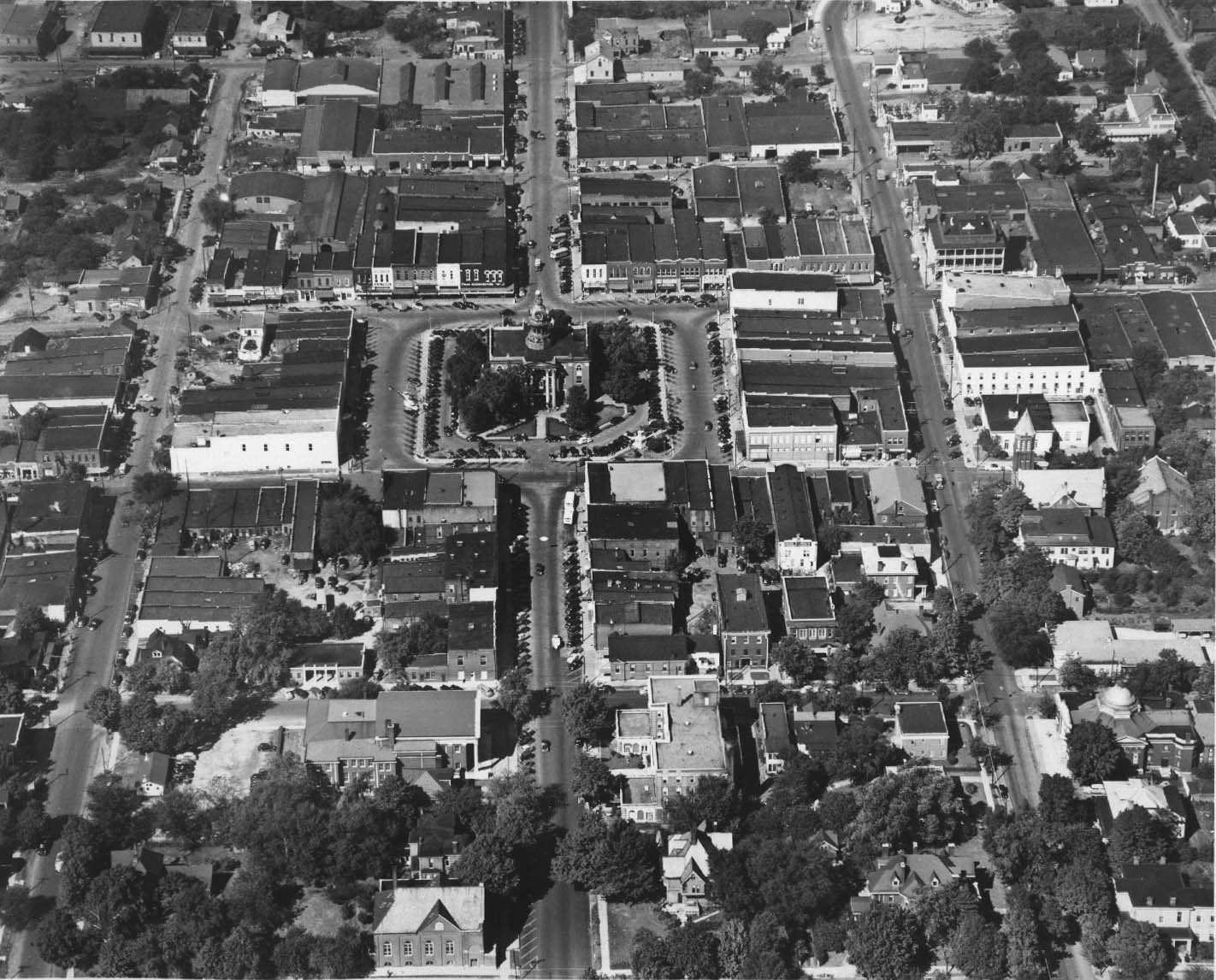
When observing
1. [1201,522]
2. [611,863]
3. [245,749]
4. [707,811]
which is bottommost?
[611,863]

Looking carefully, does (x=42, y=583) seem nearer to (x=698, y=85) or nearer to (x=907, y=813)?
(x=907, y=813)

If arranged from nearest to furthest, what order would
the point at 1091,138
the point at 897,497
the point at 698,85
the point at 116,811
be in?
1. the point at 116,811
2. the point at 897,497
3. the point at 1091,138
4. the point at 698,85

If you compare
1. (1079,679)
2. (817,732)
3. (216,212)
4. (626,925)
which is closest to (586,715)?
(817,732)

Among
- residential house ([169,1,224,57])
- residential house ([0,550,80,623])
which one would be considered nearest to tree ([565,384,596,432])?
residential house ([0,550,80,623])

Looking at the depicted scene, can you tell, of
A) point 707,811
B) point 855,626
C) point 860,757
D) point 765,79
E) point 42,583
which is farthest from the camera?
point 765,79

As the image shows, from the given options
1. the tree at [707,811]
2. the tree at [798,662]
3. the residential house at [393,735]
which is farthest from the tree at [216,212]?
the tree at [707,811]

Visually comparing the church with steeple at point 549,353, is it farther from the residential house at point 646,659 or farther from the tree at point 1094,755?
the tree at point 1094,755

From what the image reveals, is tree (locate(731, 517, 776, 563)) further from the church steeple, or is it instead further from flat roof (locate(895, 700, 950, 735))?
the church steeple

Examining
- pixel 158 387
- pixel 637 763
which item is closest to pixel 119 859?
pixel 637 763
